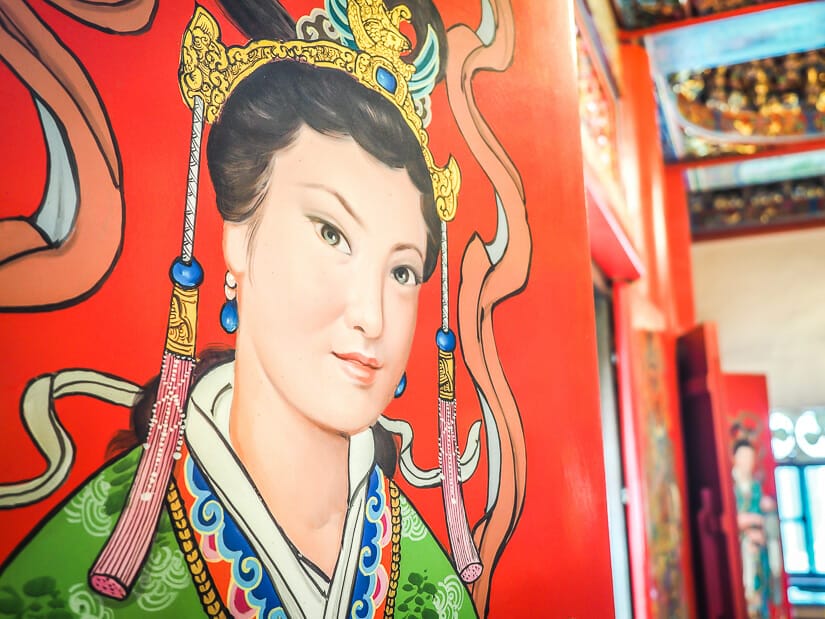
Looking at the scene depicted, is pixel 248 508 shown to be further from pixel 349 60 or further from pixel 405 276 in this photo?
pixel 349 60

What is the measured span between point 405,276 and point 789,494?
1017cm

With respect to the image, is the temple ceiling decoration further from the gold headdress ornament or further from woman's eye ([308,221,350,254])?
woman's eye ([308,221,350,254])

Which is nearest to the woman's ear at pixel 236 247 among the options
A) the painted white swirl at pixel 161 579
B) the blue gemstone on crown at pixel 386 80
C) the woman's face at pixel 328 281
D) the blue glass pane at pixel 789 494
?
the woman's face at pixel 328 281

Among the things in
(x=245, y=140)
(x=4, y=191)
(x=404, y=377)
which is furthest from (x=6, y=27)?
(x=404, y=377)

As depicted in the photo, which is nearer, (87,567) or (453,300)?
(87,567)

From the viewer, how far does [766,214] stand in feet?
35.0

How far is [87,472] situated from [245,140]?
69 cm

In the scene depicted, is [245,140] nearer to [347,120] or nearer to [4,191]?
[347,120]

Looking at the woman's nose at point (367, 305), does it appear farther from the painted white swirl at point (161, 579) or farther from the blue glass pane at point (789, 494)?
the blue glass pane at point (789, 494)

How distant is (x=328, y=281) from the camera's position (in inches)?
64.9

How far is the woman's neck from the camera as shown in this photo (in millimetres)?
1451

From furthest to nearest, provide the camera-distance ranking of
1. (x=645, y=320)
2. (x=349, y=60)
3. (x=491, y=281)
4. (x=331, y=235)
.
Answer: (x=645, y=320)
(x=491, y=281)
(x=349, y=60)
(x=331, y=235)

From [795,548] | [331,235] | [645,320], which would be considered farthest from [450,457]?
[795,548]

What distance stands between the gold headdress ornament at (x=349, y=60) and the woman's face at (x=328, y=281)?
0.17 m
